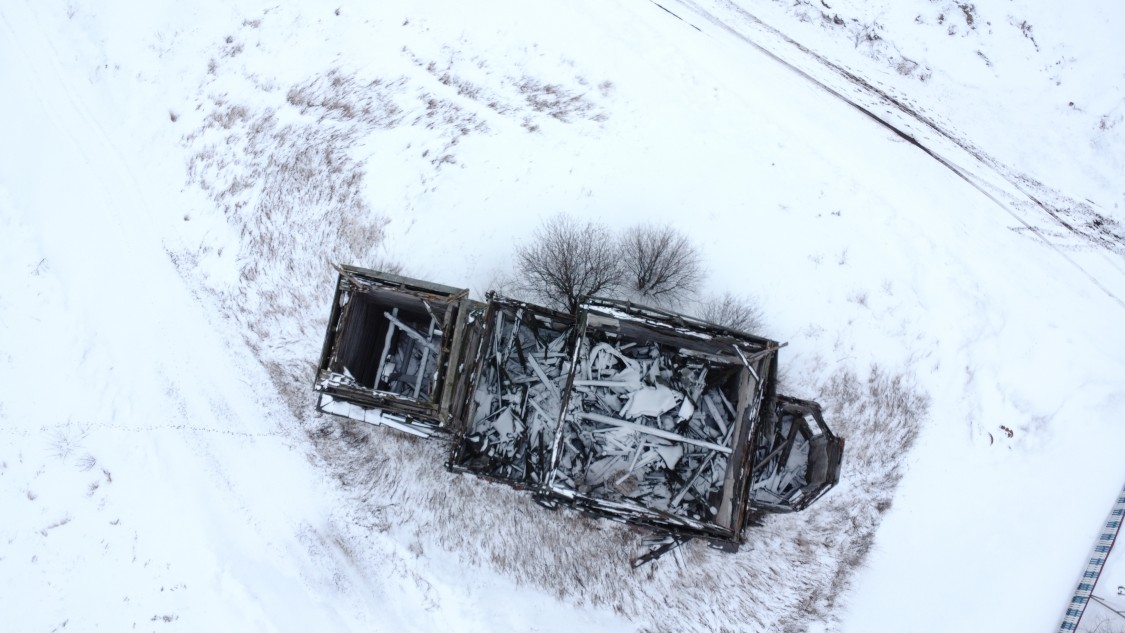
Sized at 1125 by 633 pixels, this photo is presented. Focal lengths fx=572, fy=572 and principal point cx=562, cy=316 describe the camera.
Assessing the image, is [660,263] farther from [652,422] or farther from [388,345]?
[388,345]

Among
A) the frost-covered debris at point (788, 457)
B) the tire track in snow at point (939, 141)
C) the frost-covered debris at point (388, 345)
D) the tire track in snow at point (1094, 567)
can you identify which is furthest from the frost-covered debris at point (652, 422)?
the tire track in snow at point (1094, 567)

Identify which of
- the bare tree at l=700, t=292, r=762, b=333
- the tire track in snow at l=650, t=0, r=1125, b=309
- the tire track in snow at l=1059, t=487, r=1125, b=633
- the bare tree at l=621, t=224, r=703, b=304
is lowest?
the tire track in snow at l=1059, t=487, r=1125, b=633

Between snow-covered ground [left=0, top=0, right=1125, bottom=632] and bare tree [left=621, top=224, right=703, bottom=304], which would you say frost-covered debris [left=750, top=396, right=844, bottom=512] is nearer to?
snow-covered ground [left=0, top=0, right=1125, bottom=632]

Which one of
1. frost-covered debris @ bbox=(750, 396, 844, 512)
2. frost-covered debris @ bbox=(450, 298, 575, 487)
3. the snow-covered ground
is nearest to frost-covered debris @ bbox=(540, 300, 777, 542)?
frost-covered debris @ bbox=(450, 298, 575, 487)

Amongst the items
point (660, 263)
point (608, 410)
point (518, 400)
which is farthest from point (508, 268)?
point (608, 410)

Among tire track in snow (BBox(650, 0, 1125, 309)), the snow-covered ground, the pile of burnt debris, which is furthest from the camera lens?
tire track in snow (BBox(650, 0, 1125, 309))

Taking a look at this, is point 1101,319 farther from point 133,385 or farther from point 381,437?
point 133,385

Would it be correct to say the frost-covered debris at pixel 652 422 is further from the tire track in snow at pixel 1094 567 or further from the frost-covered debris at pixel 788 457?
the tire track in snow at pixel 1094 567
